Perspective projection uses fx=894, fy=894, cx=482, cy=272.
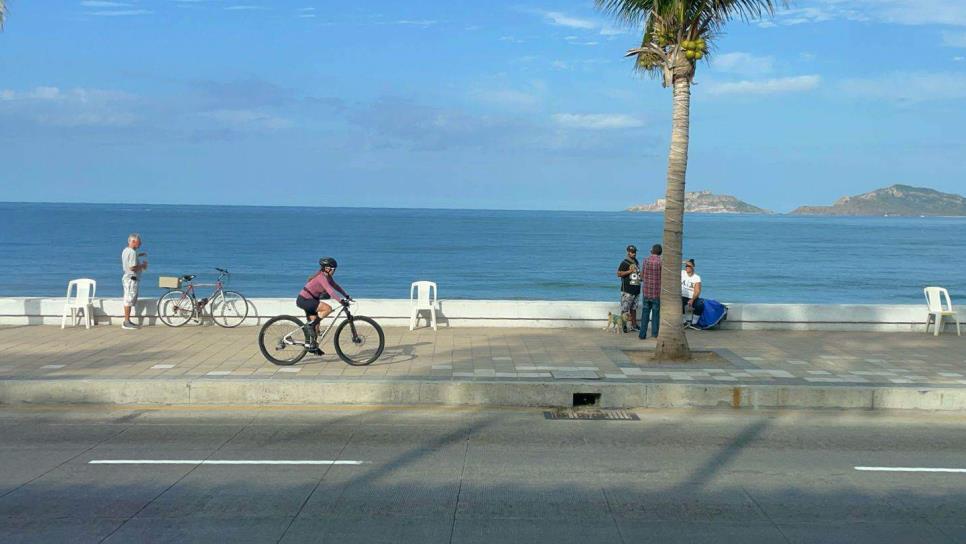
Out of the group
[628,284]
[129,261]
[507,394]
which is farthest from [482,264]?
[507,394]

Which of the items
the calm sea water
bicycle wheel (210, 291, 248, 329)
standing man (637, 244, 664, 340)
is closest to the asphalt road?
standing man (637, 244, 664, 340)

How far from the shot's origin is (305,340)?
1257 centimetres

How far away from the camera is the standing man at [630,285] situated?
52.1 ft

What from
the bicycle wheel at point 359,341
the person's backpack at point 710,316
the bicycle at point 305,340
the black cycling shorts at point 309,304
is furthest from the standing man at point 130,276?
the person's backpack at point 710,316

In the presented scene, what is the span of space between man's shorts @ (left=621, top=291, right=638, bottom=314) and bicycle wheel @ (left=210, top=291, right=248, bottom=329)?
22.6 ft

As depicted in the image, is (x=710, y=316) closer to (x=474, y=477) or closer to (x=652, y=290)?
(x=652, y=290)

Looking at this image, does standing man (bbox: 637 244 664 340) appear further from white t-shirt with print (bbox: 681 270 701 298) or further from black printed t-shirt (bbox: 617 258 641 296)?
white t-shirt with print (bbox: 681 270 701 298)

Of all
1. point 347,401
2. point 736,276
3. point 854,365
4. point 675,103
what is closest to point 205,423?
point 347,401

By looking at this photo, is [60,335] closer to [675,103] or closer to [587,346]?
[587,346]

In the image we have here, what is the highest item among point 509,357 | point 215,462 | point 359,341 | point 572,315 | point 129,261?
point 129,261

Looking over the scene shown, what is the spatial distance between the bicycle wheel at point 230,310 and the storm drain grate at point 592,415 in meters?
7.79

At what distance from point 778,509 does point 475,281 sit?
159ft

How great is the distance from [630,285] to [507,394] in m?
5.54

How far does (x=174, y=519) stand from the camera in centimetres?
647
